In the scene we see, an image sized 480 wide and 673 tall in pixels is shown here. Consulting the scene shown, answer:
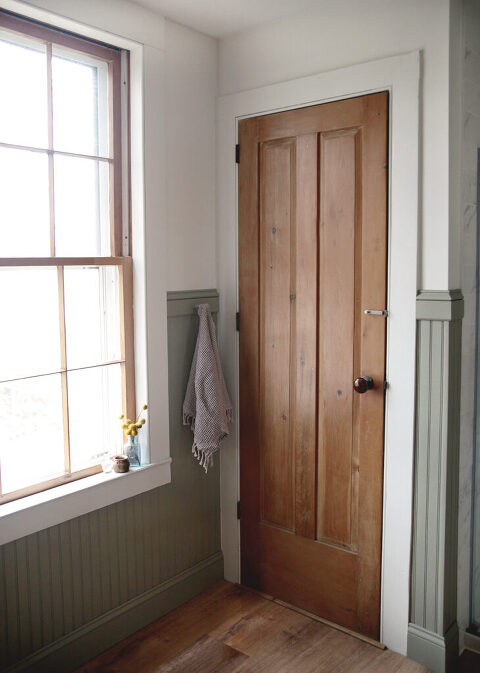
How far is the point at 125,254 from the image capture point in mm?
2615

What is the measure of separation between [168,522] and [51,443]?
0.71m

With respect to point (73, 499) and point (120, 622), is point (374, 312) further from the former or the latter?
point (120, 622)

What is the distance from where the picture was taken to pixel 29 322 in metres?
2.30

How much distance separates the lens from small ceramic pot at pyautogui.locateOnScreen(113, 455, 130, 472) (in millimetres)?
2541

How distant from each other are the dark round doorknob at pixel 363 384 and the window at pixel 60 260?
3.04 ft

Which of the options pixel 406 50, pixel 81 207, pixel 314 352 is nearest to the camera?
pixel 406 50

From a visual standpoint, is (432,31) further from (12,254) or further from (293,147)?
(12,254)

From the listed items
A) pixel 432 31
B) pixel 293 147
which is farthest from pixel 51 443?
pixel 432 31

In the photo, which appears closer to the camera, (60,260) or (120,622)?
(60,260)

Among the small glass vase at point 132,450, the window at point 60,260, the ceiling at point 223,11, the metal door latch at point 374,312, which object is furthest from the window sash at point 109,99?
the metal door latch at point 374,312

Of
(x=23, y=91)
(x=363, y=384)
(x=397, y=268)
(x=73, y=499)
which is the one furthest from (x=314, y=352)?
(x=23, y=91)

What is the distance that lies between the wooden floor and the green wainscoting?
0.32 ft

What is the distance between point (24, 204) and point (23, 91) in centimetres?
39

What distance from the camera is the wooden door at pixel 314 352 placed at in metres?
2.51
